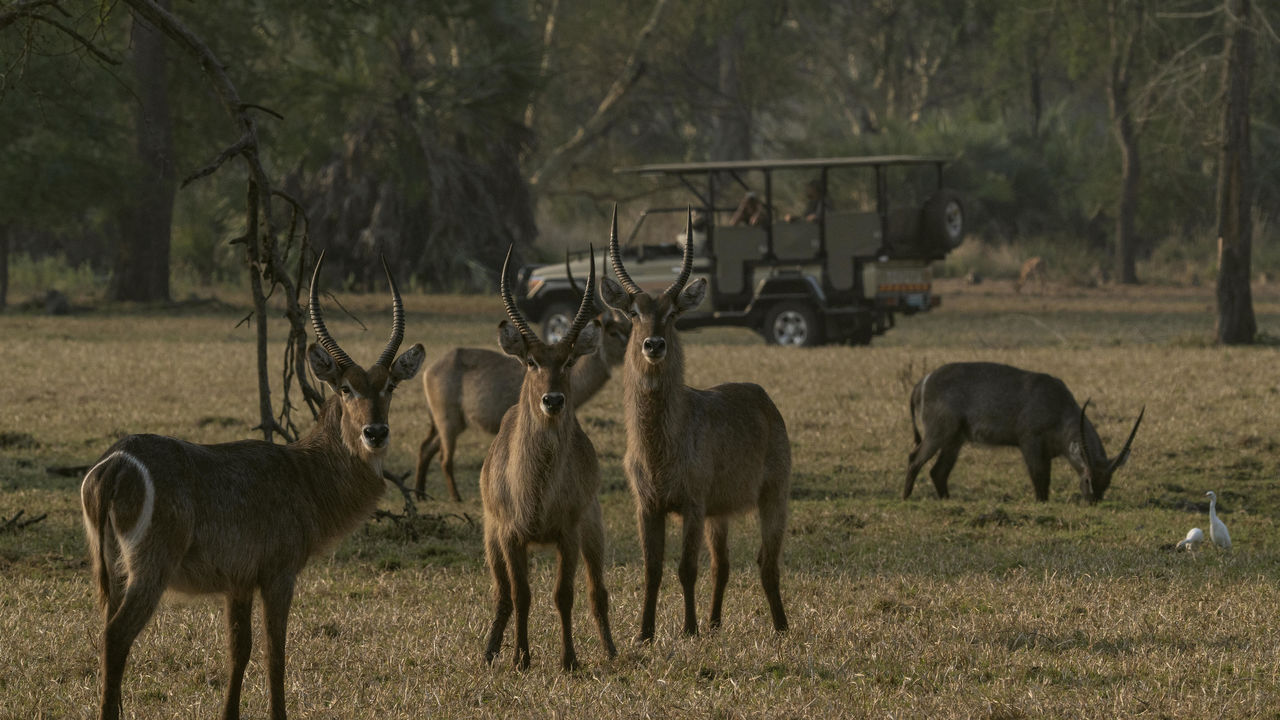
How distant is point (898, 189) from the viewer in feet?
116

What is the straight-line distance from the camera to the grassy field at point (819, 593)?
17.0 feet

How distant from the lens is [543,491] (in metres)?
5.42

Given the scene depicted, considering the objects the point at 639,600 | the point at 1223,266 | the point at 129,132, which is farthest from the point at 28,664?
the point at 129,132

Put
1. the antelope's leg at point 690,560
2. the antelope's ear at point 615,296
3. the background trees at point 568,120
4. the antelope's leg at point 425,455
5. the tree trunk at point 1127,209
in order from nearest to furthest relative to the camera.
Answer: the antelope's leg at point 690,560 → the antelope's ear at point 615,296 → the antelope's leg at point 425,455 → the background trees at point 568,120 → the tree trunk at point 1127,209

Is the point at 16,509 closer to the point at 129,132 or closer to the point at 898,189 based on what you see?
the point at 129,132

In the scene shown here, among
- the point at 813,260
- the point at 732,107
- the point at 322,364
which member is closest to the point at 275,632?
the point at 322,364

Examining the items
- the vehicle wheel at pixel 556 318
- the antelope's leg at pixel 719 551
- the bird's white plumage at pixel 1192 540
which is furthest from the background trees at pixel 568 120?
the antelope's leg at pixel 719 551

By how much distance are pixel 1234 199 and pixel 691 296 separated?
560 inches

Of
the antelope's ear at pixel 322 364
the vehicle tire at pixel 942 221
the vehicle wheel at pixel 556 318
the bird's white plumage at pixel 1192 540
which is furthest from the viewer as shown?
the vehicle wheel at pixel 556 318

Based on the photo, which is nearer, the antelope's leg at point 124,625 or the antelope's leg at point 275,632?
the antelope's leg at point 124,625

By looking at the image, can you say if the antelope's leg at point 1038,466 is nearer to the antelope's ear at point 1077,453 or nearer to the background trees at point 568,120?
the antelope's ear at point 1077,453

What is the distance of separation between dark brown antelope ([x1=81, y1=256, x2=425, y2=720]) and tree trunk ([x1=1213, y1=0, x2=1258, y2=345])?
15394mm

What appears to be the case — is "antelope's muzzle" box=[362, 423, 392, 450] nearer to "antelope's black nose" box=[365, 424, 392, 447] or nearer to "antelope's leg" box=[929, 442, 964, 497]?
"antelope's black nose" box=[365, 424, 392, 447]

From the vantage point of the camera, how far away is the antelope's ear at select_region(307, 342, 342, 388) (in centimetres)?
497
